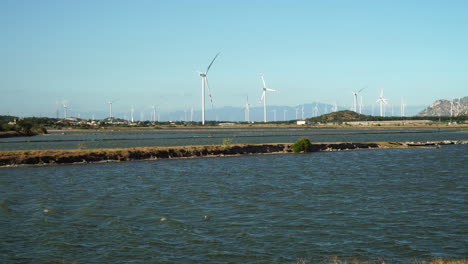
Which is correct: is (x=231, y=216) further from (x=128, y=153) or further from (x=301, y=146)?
(x=301, y=146)

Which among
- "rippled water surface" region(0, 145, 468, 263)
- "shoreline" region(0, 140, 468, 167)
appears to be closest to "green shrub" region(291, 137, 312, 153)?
"shoreline" region(0, 140, 468, 167)

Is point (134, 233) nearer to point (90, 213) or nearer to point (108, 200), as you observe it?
point (90, 213)

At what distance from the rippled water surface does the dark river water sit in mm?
54

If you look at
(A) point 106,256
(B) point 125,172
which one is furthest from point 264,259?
(B) point 125,172

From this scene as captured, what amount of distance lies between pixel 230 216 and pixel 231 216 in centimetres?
5

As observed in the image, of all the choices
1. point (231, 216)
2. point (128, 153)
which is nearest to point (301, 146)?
point (128, 153)

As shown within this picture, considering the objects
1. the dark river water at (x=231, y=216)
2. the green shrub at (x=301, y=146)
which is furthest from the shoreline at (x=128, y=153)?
the dark river water at (x=231, y=216)

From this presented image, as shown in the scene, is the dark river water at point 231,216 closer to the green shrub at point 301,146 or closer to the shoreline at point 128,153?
the shoreline at point 128,153

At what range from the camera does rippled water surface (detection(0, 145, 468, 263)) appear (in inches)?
709

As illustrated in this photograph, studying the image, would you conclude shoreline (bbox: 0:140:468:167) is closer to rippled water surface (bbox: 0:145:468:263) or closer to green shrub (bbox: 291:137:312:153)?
green shrub (bbox: 291:137:312:153)

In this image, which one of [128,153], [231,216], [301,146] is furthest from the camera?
[301,146]

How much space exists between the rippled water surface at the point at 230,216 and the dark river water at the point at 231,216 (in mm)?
54

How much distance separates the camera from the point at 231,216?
24.2m

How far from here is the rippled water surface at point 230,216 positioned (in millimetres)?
18016
